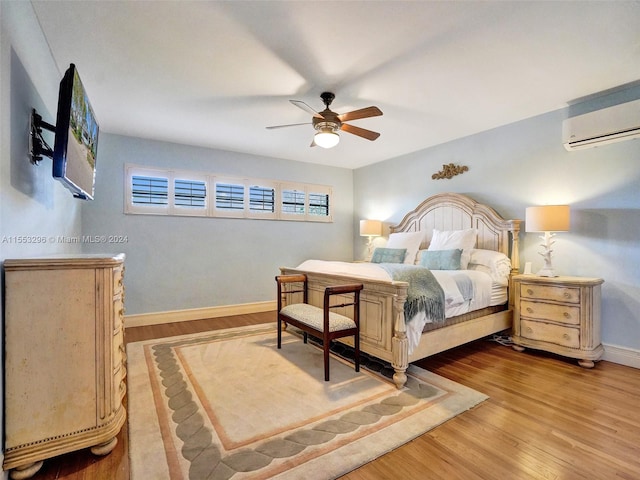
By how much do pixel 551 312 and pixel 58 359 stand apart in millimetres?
3923

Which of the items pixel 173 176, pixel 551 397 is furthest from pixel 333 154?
pixel 551 397

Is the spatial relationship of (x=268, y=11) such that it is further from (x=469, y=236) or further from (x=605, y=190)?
(x=605, y=190)

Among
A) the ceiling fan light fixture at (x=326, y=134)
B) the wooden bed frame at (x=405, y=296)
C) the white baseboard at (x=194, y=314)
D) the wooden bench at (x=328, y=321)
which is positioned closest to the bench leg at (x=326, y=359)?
the wooden bench at (x=328, y=321)

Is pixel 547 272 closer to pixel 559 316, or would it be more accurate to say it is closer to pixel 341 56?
pixel 559 316

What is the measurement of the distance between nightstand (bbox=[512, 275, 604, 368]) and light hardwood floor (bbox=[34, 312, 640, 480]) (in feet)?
0.75

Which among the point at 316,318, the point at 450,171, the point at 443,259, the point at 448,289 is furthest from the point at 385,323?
the point at 450,171

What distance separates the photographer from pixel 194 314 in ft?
14.8

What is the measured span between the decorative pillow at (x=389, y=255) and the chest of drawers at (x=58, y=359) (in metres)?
3.36

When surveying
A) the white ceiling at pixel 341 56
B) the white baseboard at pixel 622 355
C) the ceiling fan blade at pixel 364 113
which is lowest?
the white baseboard at pixel 622 355

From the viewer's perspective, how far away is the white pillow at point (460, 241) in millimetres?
3730

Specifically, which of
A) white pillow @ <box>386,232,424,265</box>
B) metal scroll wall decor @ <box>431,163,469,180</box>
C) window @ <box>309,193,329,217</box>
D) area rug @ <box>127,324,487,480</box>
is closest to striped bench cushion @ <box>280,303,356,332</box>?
area rug @ <box>127,324,487,480</box>

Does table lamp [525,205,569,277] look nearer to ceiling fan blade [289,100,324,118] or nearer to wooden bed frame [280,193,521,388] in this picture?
wooden bed frame [280,193,521,388]

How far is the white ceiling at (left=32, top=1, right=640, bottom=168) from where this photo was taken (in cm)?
195

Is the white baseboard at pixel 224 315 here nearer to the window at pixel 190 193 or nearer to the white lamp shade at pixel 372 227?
the window at pixel 190 193
